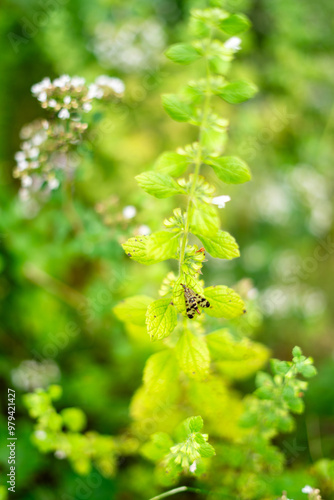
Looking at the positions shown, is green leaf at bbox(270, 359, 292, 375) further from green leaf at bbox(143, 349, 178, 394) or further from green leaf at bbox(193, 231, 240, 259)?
green leaf at bbox(193, 231, 240, 259)

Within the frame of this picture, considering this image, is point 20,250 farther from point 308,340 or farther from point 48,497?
point 308,340

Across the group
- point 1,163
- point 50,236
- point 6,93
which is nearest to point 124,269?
point 50,236

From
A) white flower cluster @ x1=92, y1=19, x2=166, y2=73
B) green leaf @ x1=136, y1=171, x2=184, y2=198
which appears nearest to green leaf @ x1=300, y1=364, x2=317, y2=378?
green leaf @ x1=136, y1=171, x2=184, y2=198

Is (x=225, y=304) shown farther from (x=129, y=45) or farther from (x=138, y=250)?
(x=129, y=45)

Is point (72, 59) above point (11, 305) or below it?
above

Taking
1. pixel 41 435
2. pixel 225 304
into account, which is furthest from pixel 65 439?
pixel 225 304

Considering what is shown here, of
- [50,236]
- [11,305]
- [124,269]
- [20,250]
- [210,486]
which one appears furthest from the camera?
[50,236]
